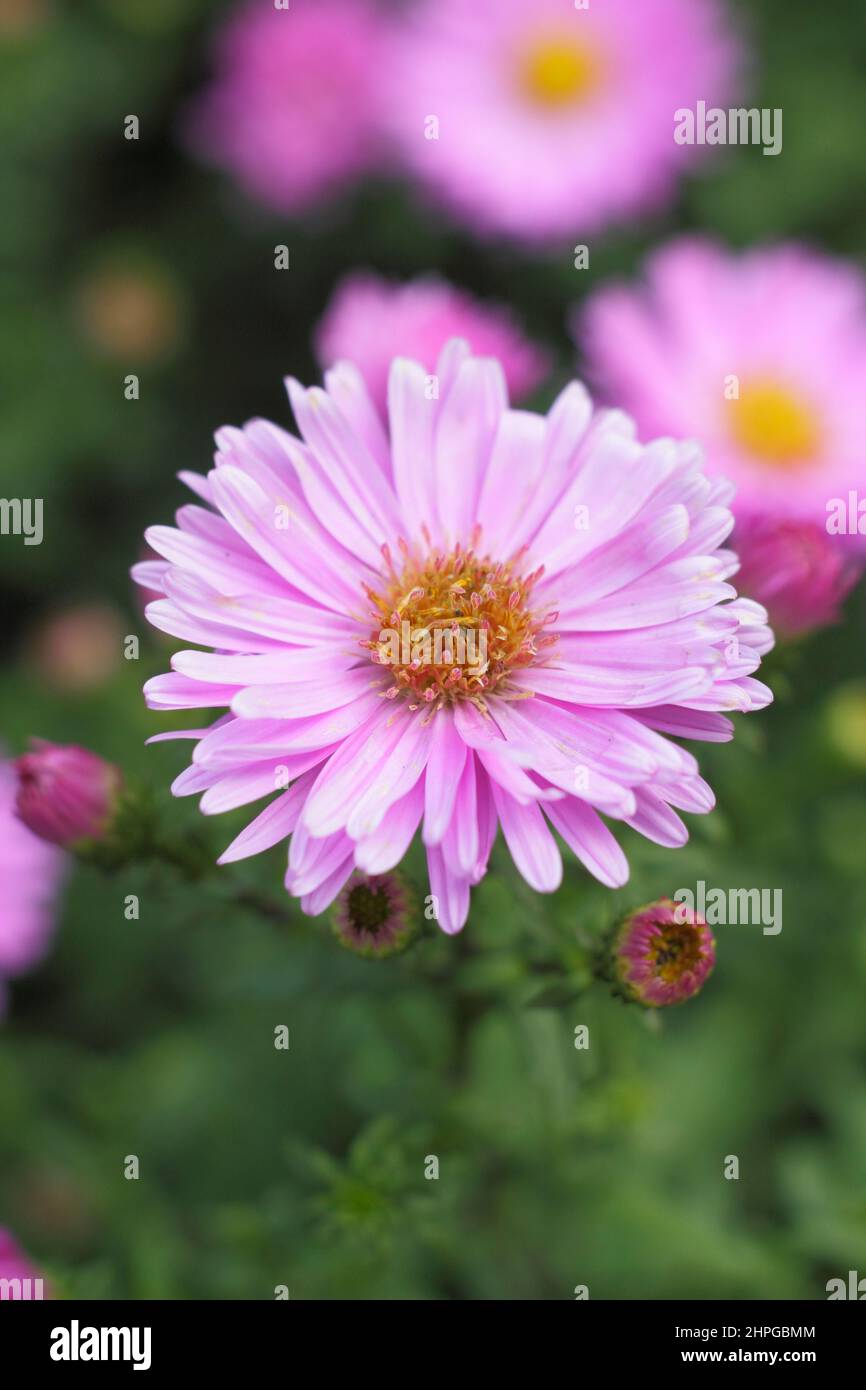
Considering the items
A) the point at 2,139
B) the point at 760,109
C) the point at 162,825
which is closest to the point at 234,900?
the point at 162,825

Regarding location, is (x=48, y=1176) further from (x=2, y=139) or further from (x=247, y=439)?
(x=2, y=139)

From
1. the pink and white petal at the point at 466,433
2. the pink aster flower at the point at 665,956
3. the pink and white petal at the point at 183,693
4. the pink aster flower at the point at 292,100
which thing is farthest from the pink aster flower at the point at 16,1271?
the pink aster flower at the point at 292,100

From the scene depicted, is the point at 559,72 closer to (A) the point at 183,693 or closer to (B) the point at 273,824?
(A) the point at 183,693

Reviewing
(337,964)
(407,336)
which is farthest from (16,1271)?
(407,336)

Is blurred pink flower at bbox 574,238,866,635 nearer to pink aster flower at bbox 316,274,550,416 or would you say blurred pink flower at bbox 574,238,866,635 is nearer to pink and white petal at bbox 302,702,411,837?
pink aster flower at bbox 316,274,550,416

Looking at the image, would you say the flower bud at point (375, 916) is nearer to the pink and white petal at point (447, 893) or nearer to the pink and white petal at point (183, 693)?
the pink and white petal at point (447, 893)
